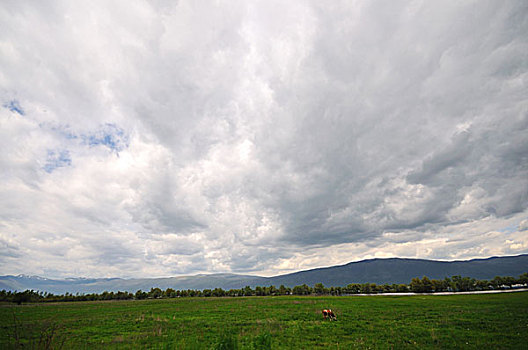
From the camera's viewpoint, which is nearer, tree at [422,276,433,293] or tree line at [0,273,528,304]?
tree line at [0,273,528,304]

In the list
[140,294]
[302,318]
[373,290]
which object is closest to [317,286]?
[373,290]

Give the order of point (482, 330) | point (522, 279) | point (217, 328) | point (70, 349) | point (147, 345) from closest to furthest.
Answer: point (70, 349)
point (147, 345)
point (482, 330)
point (217, 328)
point (522, 279)

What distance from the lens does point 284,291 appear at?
13400cm

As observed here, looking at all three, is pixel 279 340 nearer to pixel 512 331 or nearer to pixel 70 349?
pixel 70 349

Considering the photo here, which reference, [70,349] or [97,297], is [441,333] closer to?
[70,349]

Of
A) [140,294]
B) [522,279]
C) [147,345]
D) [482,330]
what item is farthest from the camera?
[140,294]

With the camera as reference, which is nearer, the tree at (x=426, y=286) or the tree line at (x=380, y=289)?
the tree line at (x=380, y=289)

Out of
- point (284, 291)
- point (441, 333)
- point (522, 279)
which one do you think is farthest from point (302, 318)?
point (522, 279)

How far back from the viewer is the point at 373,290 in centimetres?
12675

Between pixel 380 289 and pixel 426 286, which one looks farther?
pixel 380 289

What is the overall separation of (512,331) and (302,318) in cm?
1942

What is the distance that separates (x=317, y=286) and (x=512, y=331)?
12574cm

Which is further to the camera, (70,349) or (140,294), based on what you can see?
(140,294)

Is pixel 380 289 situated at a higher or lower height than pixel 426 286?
lower
